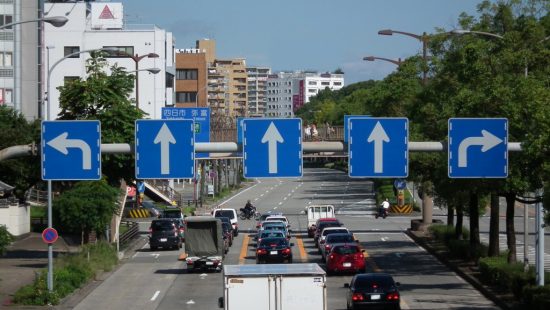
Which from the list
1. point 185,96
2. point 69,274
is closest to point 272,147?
point 69,274

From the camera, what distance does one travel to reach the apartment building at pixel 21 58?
293 ft

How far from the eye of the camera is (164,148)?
69.6 feet

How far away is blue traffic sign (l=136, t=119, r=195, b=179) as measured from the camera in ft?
69.2

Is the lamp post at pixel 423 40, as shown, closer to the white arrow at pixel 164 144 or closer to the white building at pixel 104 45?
the white arrow at pixel 164 144

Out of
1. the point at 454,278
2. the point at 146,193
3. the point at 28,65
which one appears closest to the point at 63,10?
the point at 28,65

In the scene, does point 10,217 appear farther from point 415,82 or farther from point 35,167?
point 415,82

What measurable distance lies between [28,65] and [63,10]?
10432 millimetres

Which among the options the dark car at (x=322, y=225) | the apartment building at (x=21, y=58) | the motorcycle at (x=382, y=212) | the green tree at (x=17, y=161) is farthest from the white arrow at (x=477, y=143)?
the apartment building at (x=21, y=58)

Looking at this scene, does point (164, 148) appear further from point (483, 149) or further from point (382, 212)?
point (382, 212)

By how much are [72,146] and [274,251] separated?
27166mm

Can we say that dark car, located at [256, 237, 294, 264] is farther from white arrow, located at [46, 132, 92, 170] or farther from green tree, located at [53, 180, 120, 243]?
white arrow, located at [46, 132, 92, 170]

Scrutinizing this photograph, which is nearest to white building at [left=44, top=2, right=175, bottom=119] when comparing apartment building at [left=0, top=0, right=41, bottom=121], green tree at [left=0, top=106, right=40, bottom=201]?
apartment building at [left=0, top=0, right=41, bottom=121]

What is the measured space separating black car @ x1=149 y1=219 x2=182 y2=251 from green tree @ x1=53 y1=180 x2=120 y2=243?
8017 millimetres

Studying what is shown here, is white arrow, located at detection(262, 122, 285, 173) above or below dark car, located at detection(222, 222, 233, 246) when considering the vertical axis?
above
